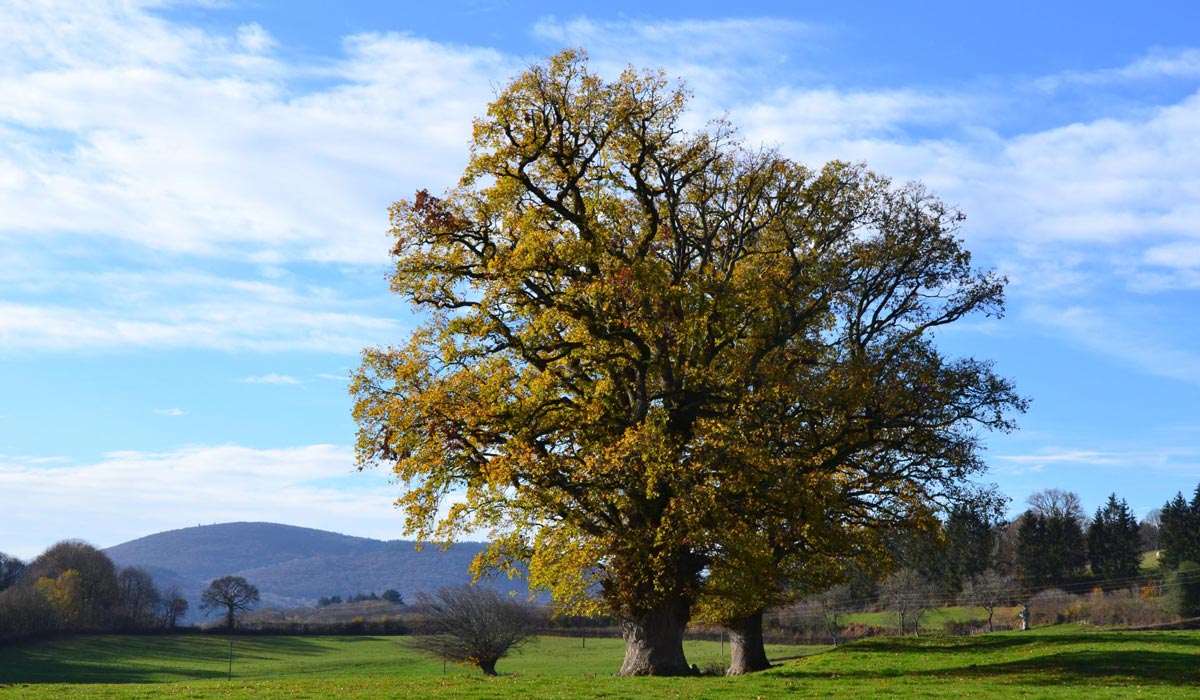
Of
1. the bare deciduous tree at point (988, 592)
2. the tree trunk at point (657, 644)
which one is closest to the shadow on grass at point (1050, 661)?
the tree trunk at point (657, 644)

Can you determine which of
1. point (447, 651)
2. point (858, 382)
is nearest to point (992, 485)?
point (858, 382)

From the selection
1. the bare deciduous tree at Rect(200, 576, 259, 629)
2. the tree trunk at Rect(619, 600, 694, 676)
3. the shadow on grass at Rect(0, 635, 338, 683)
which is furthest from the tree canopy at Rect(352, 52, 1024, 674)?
the bare deciduous tree at Rect(200, 576, 259, 629)

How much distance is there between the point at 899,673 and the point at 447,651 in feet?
153

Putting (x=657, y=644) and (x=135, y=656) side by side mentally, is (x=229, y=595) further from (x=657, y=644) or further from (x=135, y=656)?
(x=657, y=644)

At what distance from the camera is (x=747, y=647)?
1448 inches

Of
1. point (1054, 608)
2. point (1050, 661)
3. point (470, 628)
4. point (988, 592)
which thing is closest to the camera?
point (1050, 661)

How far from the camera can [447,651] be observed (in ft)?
227

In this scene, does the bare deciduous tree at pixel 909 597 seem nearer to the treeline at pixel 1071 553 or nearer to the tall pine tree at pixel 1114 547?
the treeline at pixel 1071 553

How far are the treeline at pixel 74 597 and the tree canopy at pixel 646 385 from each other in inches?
3271

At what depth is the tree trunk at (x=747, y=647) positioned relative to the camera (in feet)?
120

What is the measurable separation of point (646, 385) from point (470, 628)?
1692 inches

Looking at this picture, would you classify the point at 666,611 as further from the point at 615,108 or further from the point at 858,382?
the point at 615,108

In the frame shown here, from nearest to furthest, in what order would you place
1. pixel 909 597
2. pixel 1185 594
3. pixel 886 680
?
pixel 886 680 → pixel 1185 594 → pixel 909 597

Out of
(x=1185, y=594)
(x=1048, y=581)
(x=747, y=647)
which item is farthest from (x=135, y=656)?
(x=1048, y=581)
